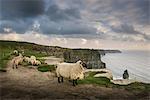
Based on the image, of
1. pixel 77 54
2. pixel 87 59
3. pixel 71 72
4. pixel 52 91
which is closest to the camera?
pixel 52 91

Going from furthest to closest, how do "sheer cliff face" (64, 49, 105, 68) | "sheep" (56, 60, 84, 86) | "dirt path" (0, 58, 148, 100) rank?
"sheer cliff face" (64, 49, 105, 68) → "sheep" (56, 60, 84, 86) → "dirt path" (0, 58, 148, 100)

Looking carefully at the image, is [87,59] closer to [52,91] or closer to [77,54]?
[77,54]

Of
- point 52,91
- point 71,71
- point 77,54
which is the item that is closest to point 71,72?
point 71,71

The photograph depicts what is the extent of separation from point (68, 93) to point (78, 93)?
0.73 m

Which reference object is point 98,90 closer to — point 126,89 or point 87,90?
point 87,90

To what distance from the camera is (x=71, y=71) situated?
19641mm

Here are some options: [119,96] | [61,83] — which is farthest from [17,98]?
[119,96]

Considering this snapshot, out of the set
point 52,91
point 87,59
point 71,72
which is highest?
point 87,59

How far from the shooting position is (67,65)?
20422 millimetres

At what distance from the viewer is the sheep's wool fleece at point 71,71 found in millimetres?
19609

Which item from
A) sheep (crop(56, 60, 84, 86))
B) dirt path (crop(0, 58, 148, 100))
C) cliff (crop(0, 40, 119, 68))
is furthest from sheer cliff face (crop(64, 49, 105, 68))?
dirt path (crop(0, 58, 148, 100))

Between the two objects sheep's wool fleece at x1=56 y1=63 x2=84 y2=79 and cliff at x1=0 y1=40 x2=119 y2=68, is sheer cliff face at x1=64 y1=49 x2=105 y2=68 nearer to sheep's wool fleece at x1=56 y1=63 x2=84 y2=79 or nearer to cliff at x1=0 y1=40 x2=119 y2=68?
cliff at x1=0 y1=40 x2=119 y2=68

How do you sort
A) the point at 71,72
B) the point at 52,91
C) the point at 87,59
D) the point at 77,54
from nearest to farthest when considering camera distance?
the point at 52,91, the point at 71,72, the point at 87,59, the point at 77,54

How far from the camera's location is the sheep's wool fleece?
19.6 metres
